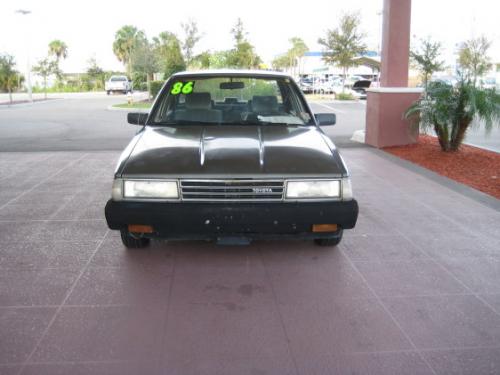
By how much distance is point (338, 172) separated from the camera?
412 centimetres

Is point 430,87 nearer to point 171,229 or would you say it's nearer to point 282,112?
point 282,112

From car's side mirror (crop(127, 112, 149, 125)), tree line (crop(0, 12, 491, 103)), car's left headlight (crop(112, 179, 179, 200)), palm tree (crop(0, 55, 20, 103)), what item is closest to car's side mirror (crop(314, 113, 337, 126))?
car's side mirror (crop(127, 112, 149, 125))

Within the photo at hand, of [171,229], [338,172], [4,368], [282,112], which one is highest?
[282,112]

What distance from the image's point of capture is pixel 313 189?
4094mm

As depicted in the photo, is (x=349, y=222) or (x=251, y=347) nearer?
(x=251, y=347)

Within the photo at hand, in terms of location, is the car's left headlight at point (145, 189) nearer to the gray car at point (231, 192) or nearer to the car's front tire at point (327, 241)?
the gray car at point (231, 192)

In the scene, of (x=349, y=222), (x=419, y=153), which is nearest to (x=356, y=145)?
(x=419, y=153)

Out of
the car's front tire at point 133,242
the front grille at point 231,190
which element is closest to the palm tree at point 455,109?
the front grille at point 231,190

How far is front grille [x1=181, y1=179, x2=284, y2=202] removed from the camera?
4.01m

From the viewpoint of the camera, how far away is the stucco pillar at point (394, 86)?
10.9 meters

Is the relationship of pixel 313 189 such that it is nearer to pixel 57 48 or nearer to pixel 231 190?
pixel 231 190

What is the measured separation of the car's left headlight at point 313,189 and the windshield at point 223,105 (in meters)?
1.32

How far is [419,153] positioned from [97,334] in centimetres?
832

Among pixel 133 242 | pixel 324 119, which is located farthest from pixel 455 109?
pixel 133 242
